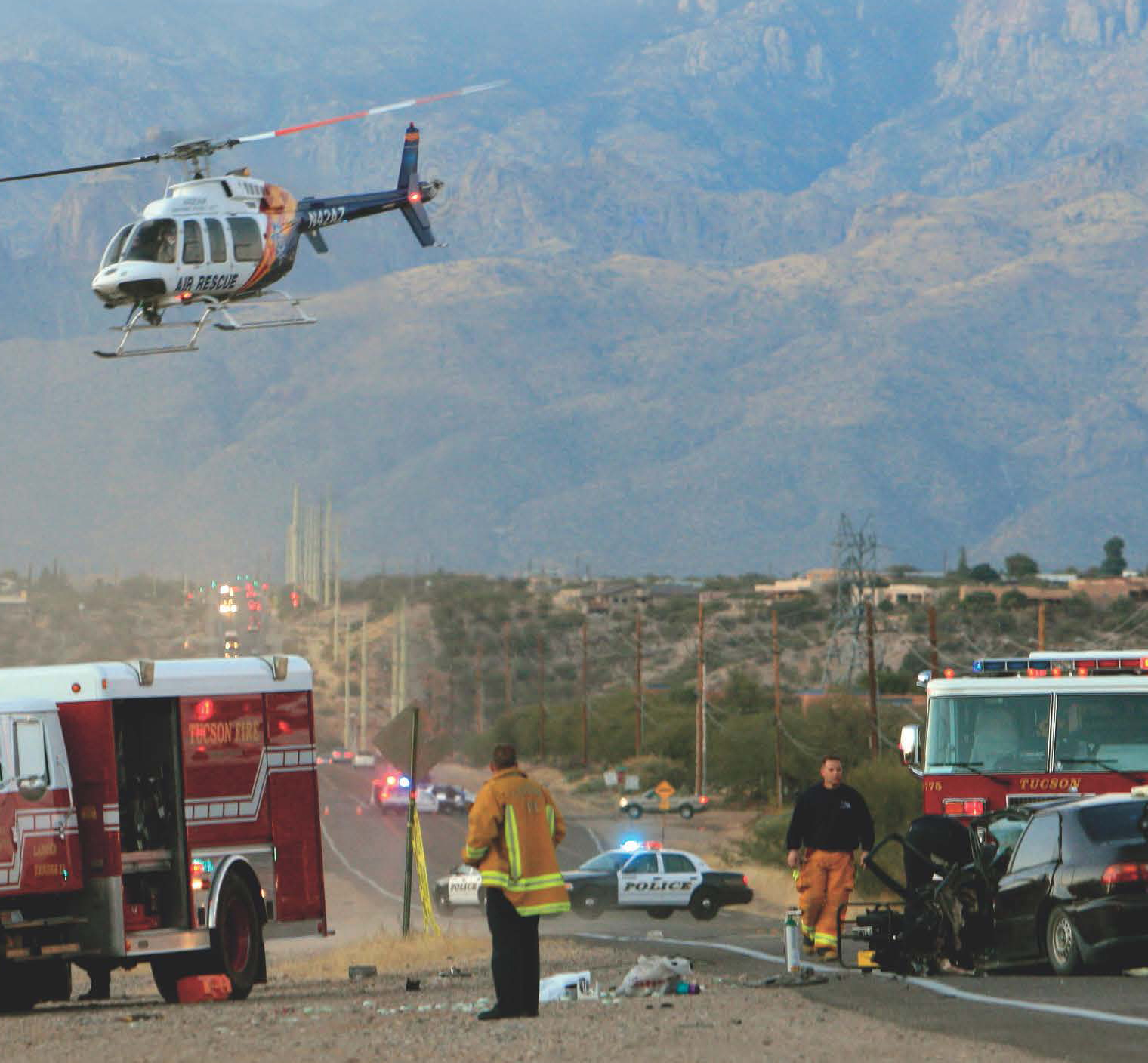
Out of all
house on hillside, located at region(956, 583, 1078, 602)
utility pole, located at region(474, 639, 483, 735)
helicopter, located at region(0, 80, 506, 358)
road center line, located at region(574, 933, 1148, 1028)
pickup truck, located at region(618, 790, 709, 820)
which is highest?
helicopter, located at region(0, 80, 506, 358)

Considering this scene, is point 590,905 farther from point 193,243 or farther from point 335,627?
point 335,627

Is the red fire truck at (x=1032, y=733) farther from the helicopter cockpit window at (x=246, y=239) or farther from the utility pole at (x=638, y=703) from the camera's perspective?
the utility pole at (x=638, y=703)

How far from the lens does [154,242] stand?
3738 centimetres

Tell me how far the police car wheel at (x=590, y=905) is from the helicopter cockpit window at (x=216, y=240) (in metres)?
11.8

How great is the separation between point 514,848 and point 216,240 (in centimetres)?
2527

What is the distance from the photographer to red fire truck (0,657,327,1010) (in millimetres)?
17391

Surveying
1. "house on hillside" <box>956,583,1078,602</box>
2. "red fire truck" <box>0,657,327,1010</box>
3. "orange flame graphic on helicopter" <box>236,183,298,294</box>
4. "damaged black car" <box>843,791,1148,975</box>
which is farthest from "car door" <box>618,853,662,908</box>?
"house on hillside" <box>956,583,1078,602</box>

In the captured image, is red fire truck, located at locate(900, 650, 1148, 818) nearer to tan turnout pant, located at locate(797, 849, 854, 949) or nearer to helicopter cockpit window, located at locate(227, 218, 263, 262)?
tan turnout pant, located at locate(797, 849, 854, 949)

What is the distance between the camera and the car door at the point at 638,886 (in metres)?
35.9

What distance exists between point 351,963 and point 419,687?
12057 centimetres

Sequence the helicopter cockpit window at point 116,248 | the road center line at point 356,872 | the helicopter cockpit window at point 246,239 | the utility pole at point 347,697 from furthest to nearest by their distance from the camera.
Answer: the utility pole at point 347,697 < the road center line at point 356,872 < the helicopter cockpit window at point 246,239 < the helicopter cockpit window at point 116,248

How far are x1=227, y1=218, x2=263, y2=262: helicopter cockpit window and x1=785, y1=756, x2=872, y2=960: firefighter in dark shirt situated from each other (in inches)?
876

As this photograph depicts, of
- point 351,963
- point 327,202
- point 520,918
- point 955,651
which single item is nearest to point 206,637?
point 955,651

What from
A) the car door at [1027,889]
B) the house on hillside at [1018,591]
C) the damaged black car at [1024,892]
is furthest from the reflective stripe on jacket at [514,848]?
the house on hillside at [1018,591]
